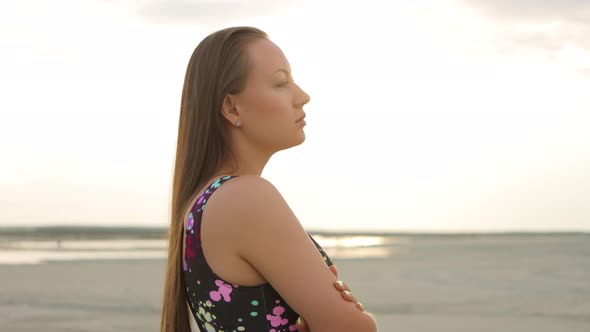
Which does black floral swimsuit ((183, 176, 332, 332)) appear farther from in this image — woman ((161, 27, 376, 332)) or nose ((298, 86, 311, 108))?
nose ((298, 86, 311, 108))

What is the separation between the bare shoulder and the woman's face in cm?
26

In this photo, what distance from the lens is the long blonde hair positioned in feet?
6.97

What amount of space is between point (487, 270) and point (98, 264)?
7.84m

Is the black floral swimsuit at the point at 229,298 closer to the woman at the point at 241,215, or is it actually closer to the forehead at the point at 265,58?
the woman at the point at 241,215

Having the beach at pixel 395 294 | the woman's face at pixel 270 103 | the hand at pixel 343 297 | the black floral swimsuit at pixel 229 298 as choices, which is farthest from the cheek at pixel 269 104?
the beach at pixel 395 294

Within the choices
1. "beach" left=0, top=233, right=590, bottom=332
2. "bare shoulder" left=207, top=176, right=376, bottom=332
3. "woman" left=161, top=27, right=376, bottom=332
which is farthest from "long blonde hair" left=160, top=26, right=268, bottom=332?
"beach" left=0, top=233, right=590, bottom=332

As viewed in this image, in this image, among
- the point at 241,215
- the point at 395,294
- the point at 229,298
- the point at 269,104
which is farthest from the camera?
the point at 395,294

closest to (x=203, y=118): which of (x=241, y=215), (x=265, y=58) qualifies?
(x=265, y=58)

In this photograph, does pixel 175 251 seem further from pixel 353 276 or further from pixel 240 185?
pixel 353 276

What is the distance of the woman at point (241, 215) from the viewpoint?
1882mm

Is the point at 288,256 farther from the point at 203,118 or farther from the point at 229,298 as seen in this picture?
the point at 203,118

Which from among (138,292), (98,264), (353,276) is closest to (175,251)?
(138,292)

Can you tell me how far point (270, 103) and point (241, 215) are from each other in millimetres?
362

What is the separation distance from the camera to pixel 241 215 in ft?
6.16
